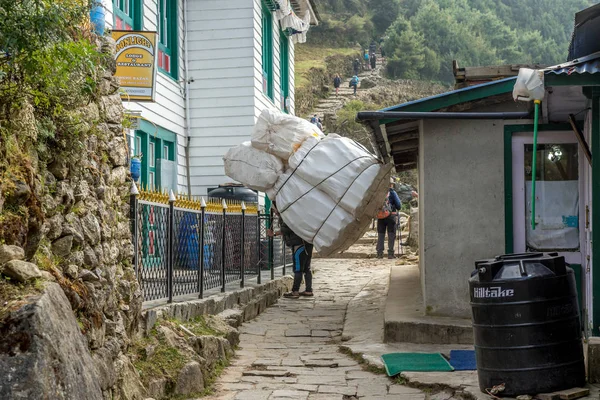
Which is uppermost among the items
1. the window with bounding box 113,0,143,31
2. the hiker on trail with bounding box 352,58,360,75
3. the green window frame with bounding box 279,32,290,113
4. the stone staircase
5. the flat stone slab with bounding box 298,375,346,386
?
the hiker on trail with bounding box 352,58,360,75

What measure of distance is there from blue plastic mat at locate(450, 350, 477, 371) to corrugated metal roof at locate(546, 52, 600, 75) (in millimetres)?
3164

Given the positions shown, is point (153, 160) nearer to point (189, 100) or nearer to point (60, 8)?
point (189, 100)

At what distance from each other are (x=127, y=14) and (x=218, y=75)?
3982 millimetres

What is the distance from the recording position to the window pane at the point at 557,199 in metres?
9.48

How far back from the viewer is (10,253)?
4.63m

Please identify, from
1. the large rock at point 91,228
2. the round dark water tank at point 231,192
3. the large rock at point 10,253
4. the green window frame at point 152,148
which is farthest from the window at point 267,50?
the large rock at point 10,253

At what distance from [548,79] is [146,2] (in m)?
9.05

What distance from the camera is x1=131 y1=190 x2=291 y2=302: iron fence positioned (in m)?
8.30

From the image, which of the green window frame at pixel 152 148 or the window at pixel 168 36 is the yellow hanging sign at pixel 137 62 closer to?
the green window frame at pixel 152 148

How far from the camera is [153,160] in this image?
14.7m

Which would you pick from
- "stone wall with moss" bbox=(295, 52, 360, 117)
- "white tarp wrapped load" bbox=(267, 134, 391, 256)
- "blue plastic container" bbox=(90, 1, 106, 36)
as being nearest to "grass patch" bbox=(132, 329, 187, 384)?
"blue plastic container" bbox=(90, 1, 106, 36)

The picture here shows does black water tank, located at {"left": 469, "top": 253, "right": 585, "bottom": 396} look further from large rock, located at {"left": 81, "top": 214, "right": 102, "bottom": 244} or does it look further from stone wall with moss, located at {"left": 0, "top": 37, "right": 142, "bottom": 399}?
large rock, located at {"left": 81, "top": 214, "right": 102, "bottom": 244}

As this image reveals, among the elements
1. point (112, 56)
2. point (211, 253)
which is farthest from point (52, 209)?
point (211, 253)

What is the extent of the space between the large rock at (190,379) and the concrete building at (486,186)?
3.51 m
